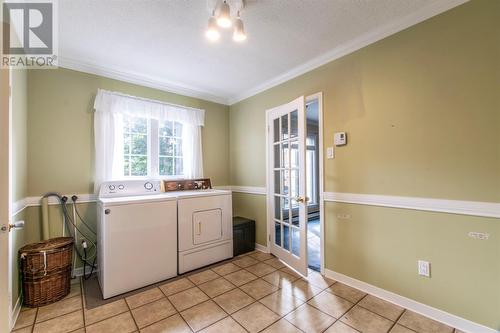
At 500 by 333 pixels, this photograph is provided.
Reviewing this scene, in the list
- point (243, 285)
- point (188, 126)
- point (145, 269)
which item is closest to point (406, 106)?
point (243, 285)

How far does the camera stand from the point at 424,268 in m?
1.82

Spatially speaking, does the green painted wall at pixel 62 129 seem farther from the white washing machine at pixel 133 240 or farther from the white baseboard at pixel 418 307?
the white baseboard at pixel 418 307

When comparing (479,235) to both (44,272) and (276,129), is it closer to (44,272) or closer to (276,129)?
(276,129)

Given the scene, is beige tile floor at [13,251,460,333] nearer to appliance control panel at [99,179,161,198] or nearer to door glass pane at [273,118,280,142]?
appliance control panel at [99,179,161,198]

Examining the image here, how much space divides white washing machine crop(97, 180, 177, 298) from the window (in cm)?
36

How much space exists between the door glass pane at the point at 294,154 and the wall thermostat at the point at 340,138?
426mm

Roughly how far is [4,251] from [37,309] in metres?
1.29

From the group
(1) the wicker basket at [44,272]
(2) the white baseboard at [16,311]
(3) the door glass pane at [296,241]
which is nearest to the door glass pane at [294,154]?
(3) the door glass pane at [296,241]

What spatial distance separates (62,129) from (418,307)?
3.83 meters

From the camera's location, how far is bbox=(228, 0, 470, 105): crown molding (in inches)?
68.0

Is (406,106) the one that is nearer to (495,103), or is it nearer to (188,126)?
(495,103)

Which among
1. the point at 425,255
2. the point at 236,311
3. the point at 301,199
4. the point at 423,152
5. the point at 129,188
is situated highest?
the point at 423,152

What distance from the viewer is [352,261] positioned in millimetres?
2273

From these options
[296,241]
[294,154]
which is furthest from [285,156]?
[296,241]
